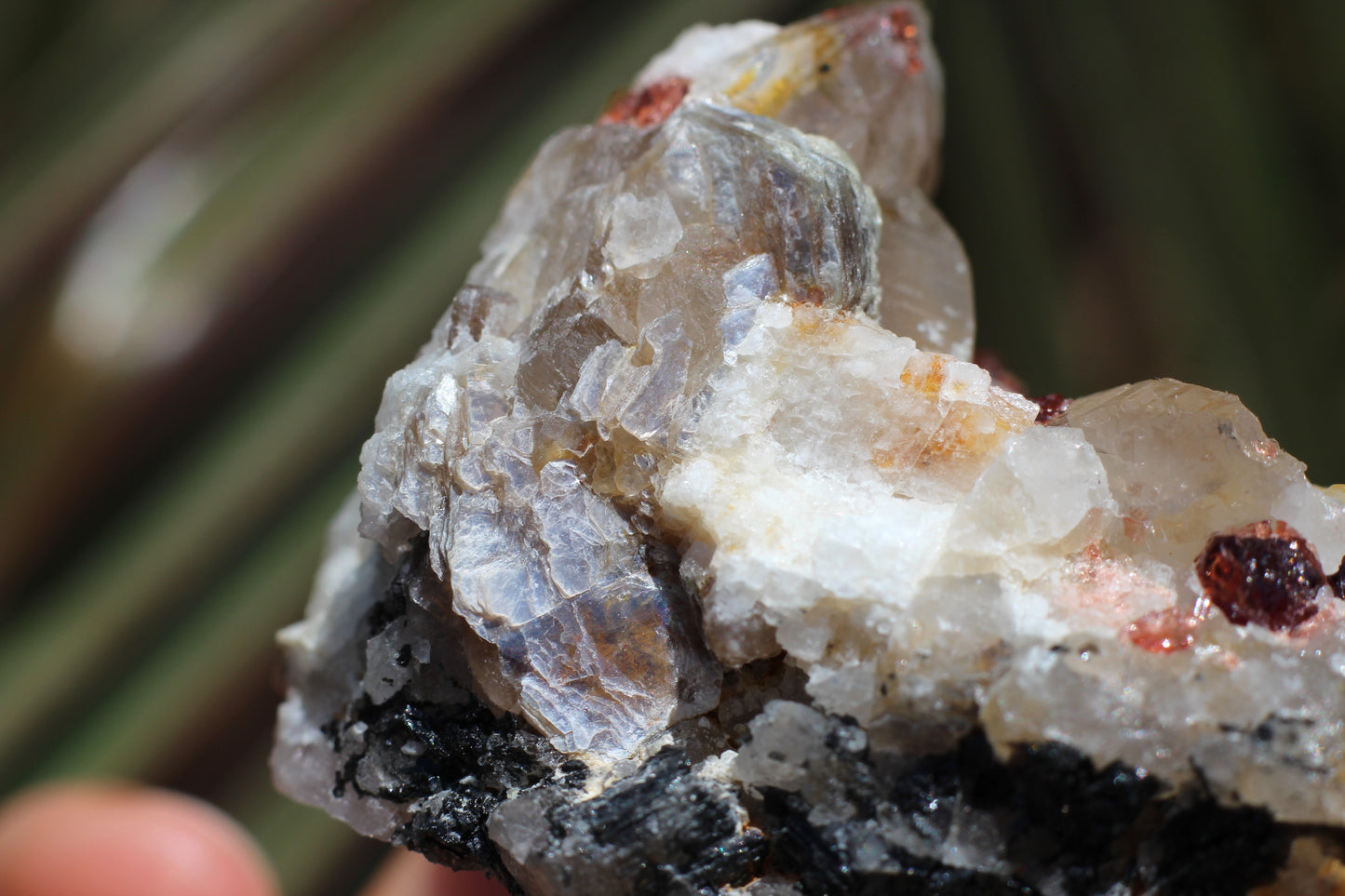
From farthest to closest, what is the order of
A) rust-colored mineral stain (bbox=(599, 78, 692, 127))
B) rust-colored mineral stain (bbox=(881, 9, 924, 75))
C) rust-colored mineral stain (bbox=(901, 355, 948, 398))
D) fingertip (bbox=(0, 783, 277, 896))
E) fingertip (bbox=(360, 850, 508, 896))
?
fingertip (bbox=(0, 783, 277, 896)), fingertip (bbox=(360, 850, 508, 896)), rust-colored mineral stain (bbox=(881, 9, 924, 75)), rust-colored mineral stain (bbox=(599, 78, 692, 127)), rust-colored mineral stain (bbox=(901, 355, 948, 398))

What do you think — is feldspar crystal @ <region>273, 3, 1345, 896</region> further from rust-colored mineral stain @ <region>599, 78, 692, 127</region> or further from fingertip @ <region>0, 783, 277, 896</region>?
fingertip @ <region>0, 783, 277, 896</region>

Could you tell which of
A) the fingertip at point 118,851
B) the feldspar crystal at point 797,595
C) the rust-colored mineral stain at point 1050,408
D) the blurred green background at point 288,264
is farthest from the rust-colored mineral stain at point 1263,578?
the blurred green background at point 288,264

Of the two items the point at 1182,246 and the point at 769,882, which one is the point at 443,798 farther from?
the point at 1182,246

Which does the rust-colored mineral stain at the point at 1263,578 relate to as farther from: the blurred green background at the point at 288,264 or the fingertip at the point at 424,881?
the blurred green background at the point at 288,264

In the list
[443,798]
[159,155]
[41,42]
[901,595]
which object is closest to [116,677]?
[159,155]

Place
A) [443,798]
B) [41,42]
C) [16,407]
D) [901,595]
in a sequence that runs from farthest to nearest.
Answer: [41,42]
[16,407]
[443,798]
[901,595]

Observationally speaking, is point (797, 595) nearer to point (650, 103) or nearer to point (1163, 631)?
point (1163, 631)

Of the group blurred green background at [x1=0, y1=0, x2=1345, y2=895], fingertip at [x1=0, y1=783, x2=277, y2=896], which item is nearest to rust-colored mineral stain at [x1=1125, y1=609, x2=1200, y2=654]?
fingertip at [x1=0, y1=783, x2=277, y2=896]
